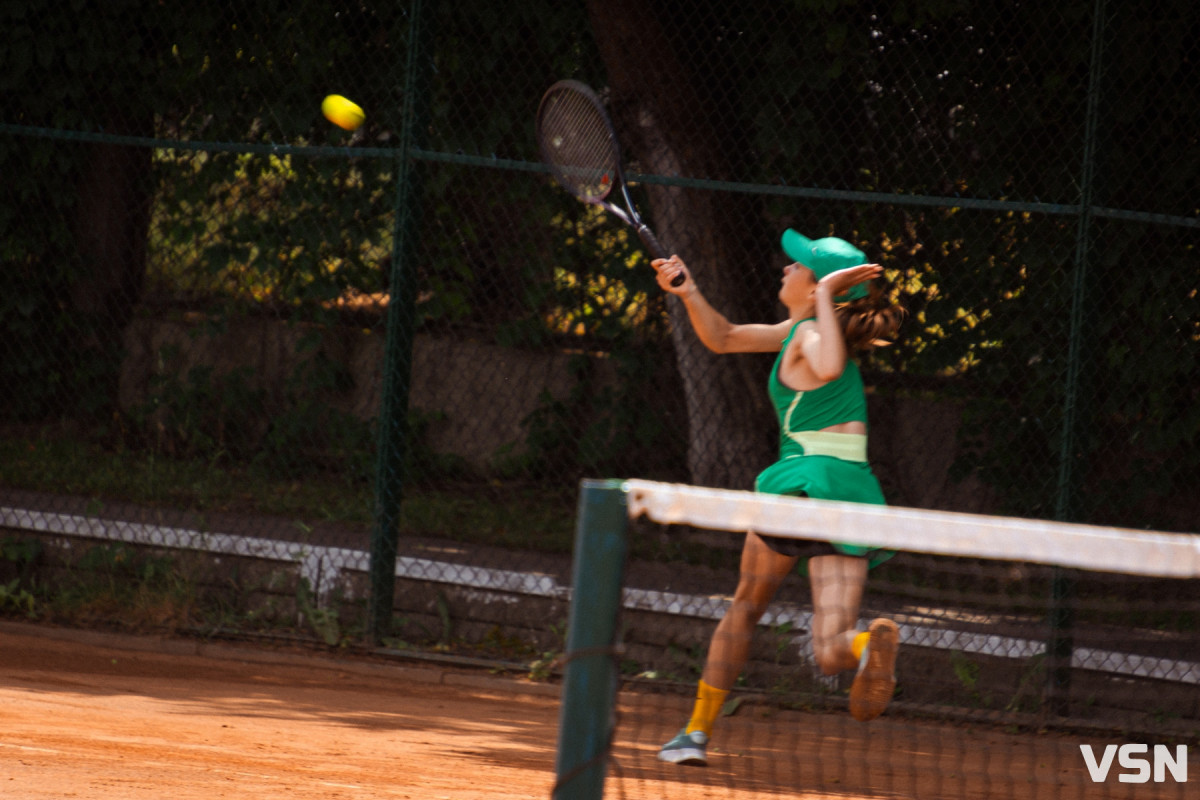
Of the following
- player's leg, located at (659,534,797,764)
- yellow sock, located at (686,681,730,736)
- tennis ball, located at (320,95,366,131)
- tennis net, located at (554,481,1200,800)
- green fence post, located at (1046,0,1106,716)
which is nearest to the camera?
player's leg, located at (659,534,797,764)

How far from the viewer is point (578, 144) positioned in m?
4.99

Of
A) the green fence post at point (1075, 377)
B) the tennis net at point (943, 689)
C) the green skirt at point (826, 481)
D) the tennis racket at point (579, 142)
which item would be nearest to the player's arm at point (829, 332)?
the green skirt at point (826, 481)

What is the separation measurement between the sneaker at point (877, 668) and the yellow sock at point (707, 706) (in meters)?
0.49

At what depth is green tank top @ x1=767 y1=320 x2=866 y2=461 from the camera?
3998 millimetres

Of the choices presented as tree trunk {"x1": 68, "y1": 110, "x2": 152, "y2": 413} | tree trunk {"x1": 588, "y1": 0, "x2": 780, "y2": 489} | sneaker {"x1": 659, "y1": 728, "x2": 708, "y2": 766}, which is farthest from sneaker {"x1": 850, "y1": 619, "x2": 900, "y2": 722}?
tree trunk {"x1": 68, "y1": 110, "x2": 152, "y2": 413}

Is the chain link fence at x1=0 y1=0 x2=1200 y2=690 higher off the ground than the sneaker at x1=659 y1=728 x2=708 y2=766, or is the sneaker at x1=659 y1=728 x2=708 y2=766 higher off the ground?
the chain link fence at x1=0 y1=0 x2=1200 y2=690

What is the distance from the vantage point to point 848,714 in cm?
548

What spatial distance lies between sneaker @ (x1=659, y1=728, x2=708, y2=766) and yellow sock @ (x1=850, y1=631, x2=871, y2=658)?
629mm

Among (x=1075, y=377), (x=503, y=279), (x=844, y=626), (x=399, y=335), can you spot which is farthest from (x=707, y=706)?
(x=503, y=279)

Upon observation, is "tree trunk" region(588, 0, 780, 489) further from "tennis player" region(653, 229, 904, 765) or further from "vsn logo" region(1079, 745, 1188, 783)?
"tennis player" region(653, 229, 904, 765)

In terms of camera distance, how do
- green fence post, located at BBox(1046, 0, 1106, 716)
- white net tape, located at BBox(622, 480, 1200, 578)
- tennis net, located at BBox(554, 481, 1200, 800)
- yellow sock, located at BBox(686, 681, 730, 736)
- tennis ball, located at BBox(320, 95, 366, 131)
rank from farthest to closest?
tennis ball, located at BBox(320, 95, 366, 131) → green fence post, located at BBox(1046, 0, 1106, 716) → tennis net, located at BBox(554, 481, 1200, 800) → yellow sock, located at BBox(686, 681, 730, 736) → white net tape, located at BBox(622, 480, 1200, 578)

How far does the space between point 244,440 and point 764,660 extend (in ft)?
12.7

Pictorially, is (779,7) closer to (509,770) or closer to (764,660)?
(764,660)

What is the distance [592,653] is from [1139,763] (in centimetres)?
374
